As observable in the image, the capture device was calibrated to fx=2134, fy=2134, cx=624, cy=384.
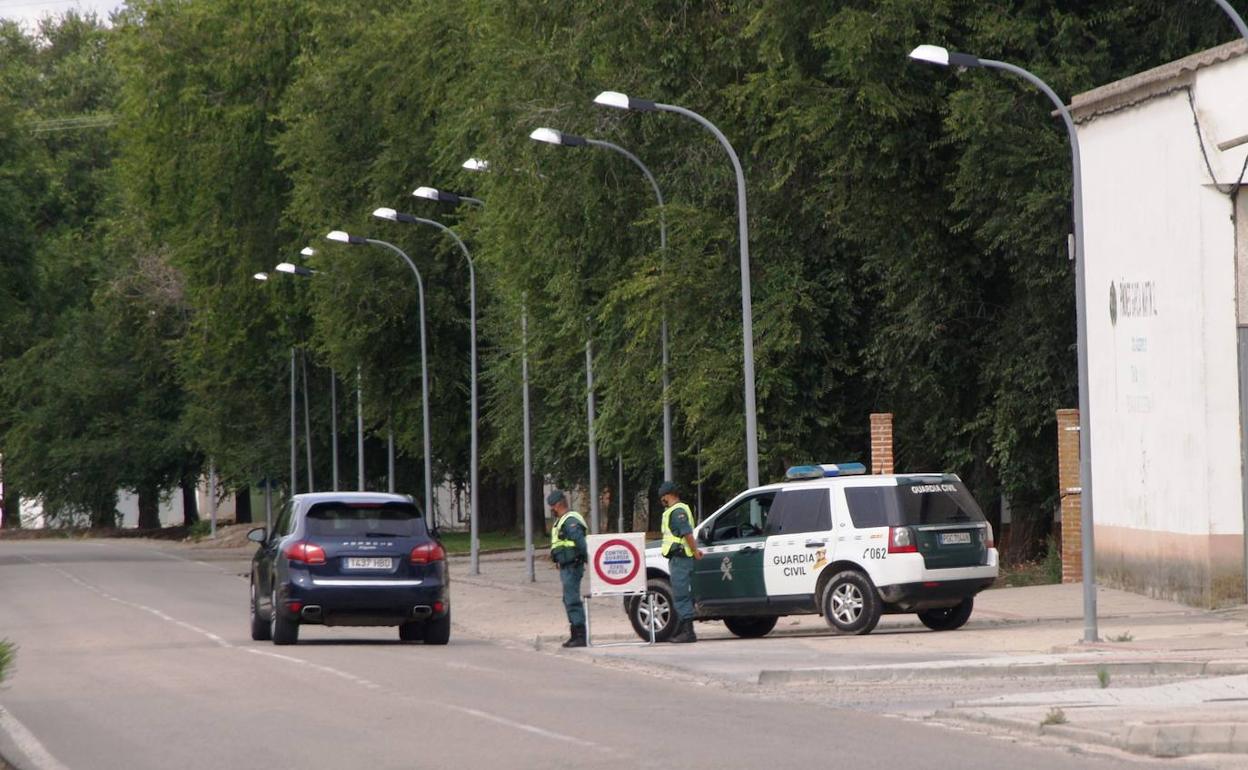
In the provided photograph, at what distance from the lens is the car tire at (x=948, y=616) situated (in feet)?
77.0

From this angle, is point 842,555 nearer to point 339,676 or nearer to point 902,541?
point 902,541

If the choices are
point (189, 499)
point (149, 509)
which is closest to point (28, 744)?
point (189, 499)

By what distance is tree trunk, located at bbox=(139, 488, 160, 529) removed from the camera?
8894 centimetres

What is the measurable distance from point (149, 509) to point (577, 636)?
71.3 m

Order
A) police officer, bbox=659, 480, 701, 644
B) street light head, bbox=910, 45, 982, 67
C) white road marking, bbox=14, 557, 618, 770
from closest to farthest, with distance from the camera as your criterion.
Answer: white road marking, bbox=14, 557, 618, 770 < street light head, bbox=910, 45, 982, 67 < police officer, bbox=659, 480, 701, 644

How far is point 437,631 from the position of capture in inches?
953

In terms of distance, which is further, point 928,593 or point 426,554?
point 426,554

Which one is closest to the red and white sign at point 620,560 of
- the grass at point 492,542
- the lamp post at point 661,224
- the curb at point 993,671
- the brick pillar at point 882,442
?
the curb at point 993,671

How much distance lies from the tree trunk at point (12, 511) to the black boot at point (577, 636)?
69.1 meters

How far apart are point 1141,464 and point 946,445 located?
875 centimetres

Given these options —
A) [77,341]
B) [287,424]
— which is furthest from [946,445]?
[77,341]

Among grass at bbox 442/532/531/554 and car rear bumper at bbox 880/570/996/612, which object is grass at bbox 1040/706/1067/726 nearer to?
car rear bumper at bbox 880/570/996/612

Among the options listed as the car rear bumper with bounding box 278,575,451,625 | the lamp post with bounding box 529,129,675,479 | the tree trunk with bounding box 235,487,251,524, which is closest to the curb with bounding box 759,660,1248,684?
the car rear bumper with bounding box 278,575,451,625

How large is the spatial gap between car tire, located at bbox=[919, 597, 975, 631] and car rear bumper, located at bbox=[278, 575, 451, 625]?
219 inches
